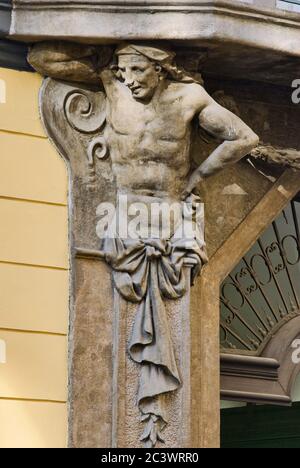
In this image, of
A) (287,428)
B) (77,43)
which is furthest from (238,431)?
(77,43)

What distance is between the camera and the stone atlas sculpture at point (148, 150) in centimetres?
742

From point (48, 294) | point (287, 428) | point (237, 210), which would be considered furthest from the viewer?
point (287, 428)

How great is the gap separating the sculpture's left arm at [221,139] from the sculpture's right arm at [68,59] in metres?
0.60

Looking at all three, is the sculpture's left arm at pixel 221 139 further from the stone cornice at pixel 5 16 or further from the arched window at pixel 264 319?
the stone cornice at pixel 5 16

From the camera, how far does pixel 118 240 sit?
7.52 m

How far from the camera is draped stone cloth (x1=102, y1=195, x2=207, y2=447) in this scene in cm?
737

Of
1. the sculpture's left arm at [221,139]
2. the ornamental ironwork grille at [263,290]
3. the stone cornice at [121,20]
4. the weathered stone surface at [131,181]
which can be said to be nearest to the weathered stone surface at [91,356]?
the weathered stone surface at [131,181]

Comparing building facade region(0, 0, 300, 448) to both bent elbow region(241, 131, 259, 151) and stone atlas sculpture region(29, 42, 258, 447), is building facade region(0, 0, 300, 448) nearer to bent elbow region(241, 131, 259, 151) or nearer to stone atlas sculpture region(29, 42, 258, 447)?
stone atlas sculpture region(29, 42, 258, 447)

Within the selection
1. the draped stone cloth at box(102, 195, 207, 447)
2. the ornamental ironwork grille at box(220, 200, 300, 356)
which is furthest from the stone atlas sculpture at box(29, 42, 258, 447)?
the ornamental ironwork grille at box(220, 200, 300, 356)

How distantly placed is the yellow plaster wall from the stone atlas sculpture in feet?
0.51

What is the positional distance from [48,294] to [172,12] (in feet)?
5.27

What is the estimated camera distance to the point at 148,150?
7.59 metres

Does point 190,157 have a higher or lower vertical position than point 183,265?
higher

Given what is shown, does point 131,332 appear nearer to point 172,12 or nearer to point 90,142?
point 90,142
